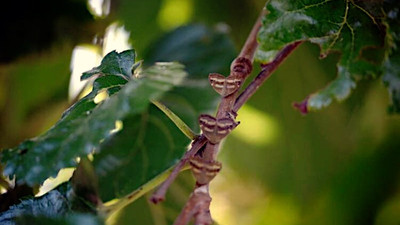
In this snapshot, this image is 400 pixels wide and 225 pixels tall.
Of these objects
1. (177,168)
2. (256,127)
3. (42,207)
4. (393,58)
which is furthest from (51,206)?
(256,127)

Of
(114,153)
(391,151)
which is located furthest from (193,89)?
(391,151)

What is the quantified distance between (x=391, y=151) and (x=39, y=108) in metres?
0.42

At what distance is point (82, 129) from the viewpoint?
317 mm

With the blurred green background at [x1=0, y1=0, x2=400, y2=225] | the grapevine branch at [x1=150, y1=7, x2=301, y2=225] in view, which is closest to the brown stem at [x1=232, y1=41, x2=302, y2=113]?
the grapevine branch at [x1=150, y1=7, x2=301, y2=225]

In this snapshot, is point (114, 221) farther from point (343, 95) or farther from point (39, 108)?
point (343, 95)

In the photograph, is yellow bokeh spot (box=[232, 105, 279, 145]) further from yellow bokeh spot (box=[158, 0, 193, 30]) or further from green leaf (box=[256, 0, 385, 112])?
green leaf (box=[256, 0, 385, 112])

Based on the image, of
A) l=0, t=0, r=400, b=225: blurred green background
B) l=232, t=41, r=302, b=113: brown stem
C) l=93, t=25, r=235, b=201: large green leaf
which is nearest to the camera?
l=232, t=41, r=302, b=113: brown stem

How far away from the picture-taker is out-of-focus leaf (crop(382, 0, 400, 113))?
1.13 ft

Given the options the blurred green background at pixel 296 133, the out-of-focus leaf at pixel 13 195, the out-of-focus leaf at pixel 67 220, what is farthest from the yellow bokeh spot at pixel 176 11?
the out-of-focus leaf at pixel 67 220

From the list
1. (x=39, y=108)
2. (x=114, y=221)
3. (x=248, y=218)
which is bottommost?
(x=248, y=218)

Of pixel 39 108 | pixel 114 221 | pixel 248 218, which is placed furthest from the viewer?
A: pixel 248 218

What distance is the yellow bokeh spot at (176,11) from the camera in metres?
0.80

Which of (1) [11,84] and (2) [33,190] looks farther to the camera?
(1) [11,84]

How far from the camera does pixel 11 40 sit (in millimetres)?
628
